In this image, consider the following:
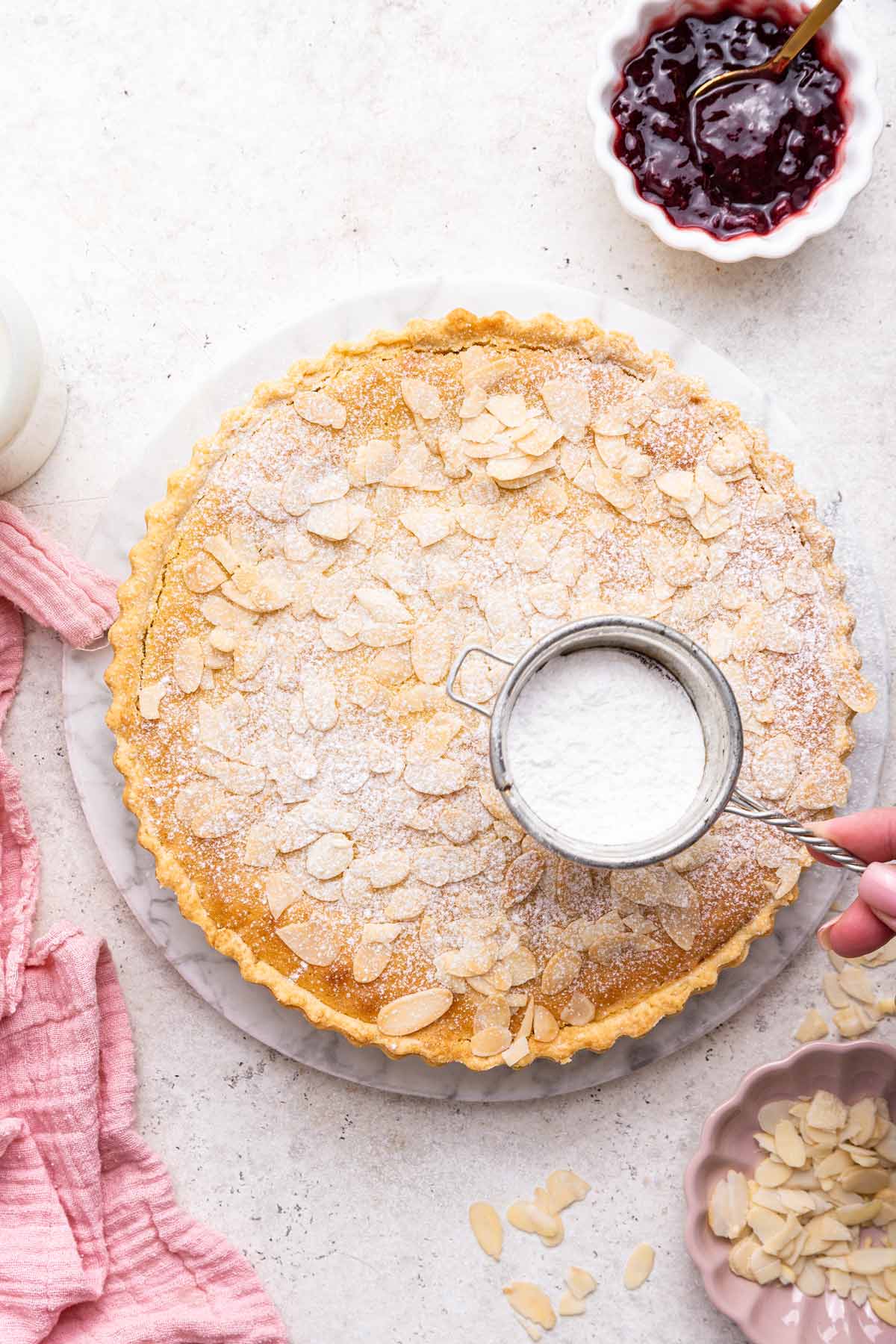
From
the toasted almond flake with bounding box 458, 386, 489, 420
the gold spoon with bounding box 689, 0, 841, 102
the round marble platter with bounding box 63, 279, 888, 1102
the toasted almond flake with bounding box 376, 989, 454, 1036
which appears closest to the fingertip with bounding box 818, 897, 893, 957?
the round marble platter with bounding box 63, 279, 888, 1102

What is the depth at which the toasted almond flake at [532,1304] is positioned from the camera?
208 centimetres

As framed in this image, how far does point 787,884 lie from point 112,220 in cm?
169

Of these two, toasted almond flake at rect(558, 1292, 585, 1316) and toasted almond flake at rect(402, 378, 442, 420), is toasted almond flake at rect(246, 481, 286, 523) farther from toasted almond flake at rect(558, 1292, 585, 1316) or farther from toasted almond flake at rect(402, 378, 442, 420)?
toasted almond flake at rect(558, 1292, 585, 1316)

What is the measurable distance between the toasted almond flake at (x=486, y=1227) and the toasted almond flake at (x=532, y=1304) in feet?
0.26

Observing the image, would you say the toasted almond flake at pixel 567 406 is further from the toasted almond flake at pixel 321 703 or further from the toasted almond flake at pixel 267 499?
the toasted almond flake at pixel 321 703

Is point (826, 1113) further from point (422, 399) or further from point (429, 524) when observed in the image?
point (422, 399)

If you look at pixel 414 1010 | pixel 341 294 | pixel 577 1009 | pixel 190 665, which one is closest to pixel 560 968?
pixel 577 1009

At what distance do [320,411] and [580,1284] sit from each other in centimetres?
162

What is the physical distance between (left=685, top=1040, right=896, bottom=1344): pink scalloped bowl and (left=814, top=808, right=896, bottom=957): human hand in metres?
0.26

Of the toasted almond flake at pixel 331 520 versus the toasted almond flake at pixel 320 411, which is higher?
the toasted almond flake at pixel 320 411

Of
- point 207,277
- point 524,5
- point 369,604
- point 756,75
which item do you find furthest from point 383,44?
point 369,604

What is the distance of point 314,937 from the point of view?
1.85 meters

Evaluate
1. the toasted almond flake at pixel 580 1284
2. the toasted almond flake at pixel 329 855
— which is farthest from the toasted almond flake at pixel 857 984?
the toasted almond flake at pixel 329 855

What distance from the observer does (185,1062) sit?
209 cm
